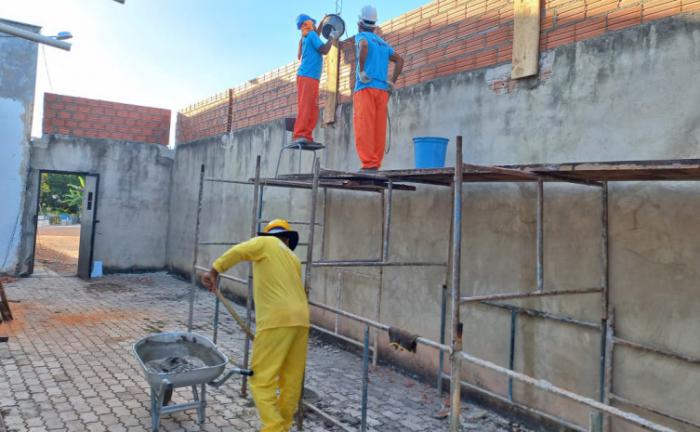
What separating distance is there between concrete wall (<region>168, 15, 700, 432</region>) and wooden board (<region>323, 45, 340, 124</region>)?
1295mm

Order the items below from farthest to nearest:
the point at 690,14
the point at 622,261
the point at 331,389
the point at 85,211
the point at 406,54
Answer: the point at 85,211, the point at 406,54, the point at 331,389, the point at 622,261, the point at 690,14

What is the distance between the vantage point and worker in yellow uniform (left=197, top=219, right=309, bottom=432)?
356cm

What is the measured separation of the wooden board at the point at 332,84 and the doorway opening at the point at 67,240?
7.15 m

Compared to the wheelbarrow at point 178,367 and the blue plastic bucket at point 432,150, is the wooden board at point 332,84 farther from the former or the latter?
the wheelbarrow at point 178,367

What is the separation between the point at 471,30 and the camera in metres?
5.14

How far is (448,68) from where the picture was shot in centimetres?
539

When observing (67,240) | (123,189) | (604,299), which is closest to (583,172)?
(604,299)

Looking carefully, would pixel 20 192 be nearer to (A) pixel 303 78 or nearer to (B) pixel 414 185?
(A) pixel 303 78

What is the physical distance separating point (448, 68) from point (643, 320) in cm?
321

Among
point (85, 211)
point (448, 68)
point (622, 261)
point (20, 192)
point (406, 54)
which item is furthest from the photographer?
point (85, 211)

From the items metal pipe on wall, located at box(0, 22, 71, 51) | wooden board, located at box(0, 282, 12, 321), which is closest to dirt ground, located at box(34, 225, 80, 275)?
wooden board, located at box(0, 282, 12, 321)

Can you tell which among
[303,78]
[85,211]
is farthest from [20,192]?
[303,78]

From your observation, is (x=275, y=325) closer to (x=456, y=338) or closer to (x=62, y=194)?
(x=456, y=338)

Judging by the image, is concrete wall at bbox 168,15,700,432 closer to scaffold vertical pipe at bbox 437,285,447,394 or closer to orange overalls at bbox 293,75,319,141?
scaffold vertical pipe at bbox 437,285,447,394
